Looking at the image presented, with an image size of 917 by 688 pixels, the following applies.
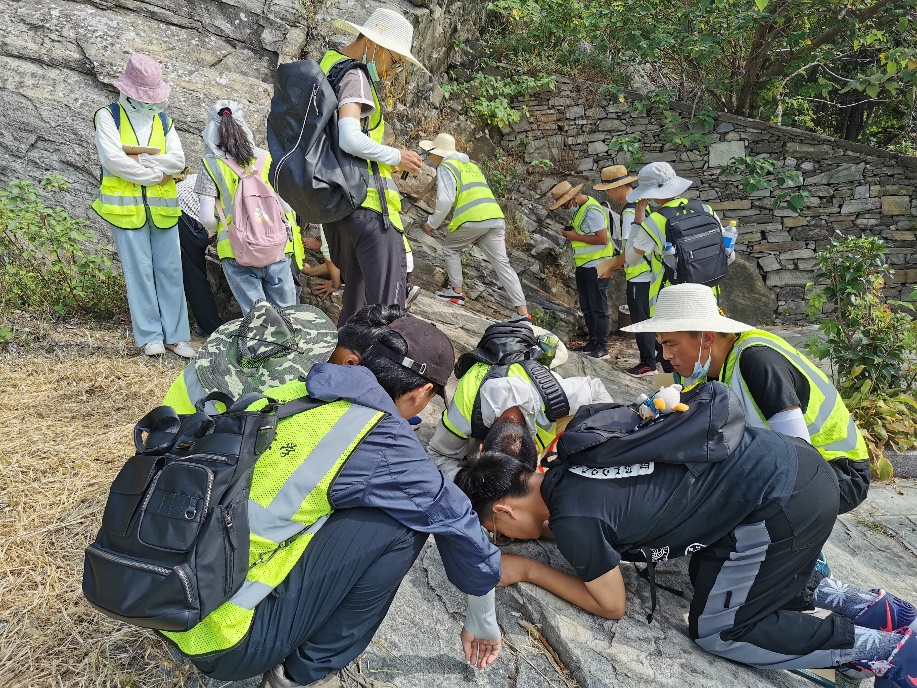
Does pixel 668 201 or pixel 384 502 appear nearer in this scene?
pixel 384 502

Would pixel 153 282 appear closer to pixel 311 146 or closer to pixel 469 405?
pixel 311 146

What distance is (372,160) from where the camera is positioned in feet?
10.3

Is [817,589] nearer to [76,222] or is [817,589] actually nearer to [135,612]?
[135,612]

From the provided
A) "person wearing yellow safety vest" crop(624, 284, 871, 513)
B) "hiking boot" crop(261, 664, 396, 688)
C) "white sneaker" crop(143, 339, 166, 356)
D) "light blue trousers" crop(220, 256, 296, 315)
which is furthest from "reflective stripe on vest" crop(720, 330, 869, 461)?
"white sneaker" crop(143, 339, 166, 356)

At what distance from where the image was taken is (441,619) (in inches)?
92.5

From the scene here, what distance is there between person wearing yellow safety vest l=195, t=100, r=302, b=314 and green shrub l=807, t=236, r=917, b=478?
12.1 feet

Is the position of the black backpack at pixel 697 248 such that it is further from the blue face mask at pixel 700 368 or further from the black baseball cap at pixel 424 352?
the black baseball cap at pixel 424 352

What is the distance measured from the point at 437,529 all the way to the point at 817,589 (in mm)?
1682

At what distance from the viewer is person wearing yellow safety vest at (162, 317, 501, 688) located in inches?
63.8

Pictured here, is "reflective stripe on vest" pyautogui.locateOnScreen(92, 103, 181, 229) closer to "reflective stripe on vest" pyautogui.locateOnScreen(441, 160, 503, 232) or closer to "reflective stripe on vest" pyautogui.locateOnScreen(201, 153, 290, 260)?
"reflective stripe on vest" pyautogui.locateOnScreen(201, 153, 290, 260)

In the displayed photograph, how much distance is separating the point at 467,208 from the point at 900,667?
4.47 meters

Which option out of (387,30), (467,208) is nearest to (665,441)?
(387,30)

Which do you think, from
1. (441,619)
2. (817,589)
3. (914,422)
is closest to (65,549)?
(441,619)

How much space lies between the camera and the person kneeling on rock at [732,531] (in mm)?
2117
